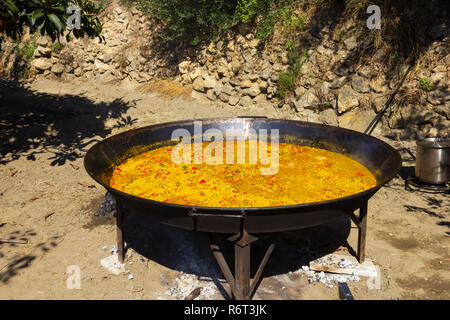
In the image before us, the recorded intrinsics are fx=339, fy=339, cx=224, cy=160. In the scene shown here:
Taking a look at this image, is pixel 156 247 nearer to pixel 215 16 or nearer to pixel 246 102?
pixel 246 102

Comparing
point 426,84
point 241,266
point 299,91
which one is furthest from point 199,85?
point 241,266

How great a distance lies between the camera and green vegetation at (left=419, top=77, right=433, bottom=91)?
335 inches

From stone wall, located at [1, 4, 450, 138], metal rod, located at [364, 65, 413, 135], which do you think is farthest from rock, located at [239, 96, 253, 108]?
metal rod, located at [364, 65, 413, 135]

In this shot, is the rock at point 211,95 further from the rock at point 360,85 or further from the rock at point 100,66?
the rock at point 100,66

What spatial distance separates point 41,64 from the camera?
15898 mm

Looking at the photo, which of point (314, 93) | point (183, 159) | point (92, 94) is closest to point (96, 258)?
point (183, 159)

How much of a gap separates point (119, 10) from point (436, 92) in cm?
1322

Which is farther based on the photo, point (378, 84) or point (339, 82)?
point (339, 82)

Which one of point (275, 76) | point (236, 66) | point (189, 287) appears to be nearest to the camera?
point (189, 287)

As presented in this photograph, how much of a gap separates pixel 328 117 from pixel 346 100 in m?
0.68

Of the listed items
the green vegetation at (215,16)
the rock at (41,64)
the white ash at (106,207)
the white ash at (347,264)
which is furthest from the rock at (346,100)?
the rock at (41,64)

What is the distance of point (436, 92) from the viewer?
8438 mm

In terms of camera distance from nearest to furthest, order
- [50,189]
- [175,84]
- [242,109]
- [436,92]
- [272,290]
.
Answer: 1. [272,290]
2. [50,189]
3. [436,92]
4. [242,109]
5. [175,84]

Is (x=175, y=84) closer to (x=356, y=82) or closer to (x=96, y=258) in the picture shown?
(x=356, y=82)
